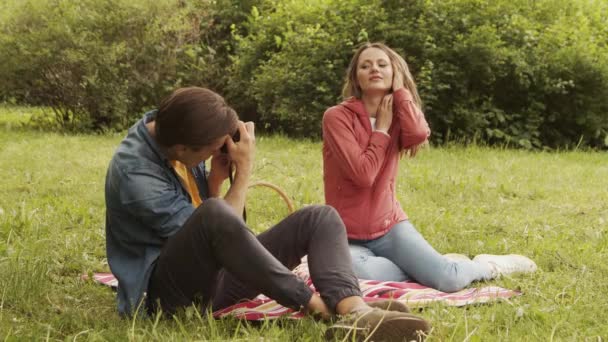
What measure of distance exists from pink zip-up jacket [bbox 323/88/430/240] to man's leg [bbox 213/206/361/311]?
29.9 inches

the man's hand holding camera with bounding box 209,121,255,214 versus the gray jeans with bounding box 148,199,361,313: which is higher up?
the man's hand holding camera with bounding box 209,121,255,214

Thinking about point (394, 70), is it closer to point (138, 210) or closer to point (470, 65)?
point (138, 210)

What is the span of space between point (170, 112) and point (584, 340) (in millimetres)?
2025

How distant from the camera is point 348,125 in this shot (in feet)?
14.8

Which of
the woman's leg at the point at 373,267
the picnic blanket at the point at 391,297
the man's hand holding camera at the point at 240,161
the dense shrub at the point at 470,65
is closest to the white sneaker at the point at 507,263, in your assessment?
the picnic blanket at the point at 391,297

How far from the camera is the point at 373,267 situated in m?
4.30

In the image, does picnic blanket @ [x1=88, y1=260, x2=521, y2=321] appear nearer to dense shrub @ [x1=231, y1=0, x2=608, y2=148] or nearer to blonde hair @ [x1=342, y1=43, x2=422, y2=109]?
blonde hair @ [x1=342, y1=43, x2=422, y2=109]

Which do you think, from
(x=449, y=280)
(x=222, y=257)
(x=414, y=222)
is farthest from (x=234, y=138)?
(x=414, y=222)

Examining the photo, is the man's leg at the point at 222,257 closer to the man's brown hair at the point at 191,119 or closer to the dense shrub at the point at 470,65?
the man's brown hair at the point at 191,119

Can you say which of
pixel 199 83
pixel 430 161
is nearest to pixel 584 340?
pixel 430 161

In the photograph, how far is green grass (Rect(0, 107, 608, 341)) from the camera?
11.3ft

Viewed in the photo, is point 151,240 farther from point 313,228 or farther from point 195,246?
point 313,228

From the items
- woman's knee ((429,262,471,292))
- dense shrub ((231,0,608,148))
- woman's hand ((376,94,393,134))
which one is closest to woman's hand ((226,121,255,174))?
woman's hand ((376,94,393,134))

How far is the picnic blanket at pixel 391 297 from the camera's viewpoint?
140 inches
